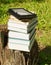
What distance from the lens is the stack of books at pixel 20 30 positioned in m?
3.81

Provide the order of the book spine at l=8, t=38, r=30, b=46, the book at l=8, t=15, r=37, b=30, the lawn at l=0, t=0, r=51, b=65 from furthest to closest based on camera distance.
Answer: the lawn at l=0, t=0, r=51, b=65 < the book spine at l=8, t=38, r=30, b=46 < the book at l=8, t=15, r=37, b=30

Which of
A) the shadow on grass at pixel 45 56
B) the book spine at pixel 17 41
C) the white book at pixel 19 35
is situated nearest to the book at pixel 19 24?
the white book at pixel 19 35

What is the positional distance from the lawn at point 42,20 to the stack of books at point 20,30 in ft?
3.58

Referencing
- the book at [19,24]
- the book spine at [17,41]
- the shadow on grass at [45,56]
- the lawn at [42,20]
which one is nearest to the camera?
the book at [19,24]

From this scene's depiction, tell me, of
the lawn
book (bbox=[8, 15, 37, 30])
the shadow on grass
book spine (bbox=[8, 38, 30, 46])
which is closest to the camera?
book (bbox=[8, 15, 37, 30])

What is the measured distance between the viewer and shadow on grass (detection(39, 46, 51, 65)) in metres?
4.97

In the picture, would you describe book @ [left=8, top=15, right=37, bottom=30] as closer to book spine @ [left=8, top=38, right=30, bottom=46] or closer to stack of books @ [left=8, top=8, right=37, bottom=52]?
stack of books @ [left=8, top=8, right=37, bottom=52]

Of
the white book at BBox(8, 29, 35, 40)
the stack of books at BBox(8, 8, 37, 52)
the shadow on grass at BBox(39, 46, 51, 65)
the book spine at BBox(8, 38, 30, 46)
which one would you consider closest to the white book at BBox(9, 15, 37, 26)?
the stack of books at BBox(8, 8, 37, 52)

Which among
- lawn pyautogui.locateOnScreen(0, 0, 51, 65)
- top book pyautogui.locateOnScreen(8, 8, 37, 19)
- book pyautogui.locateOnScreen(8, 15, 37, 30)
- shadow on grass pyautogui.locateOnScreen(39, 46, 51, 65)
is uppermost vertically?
top book pyautogui.locateOnScreen(8, 8, 37, 19)

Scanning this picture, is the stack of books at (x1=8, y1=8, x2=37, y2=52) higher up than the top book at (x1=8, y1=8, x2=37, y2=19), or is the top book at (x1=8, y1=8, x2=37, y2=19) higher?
the top book at (x1=8, y1=8, x2=37, y2=19)

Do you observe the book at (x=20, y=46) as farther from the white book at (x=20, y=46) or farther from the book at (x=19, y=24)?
the book at (x=19, y=24)

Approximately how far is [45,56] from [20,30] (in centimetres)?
153

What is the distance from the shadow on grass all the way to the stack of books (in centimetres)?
109

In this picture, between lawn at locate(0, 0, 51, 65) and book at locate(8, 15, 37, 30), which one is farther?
lawn at locate(0, 0, 51, 65)
